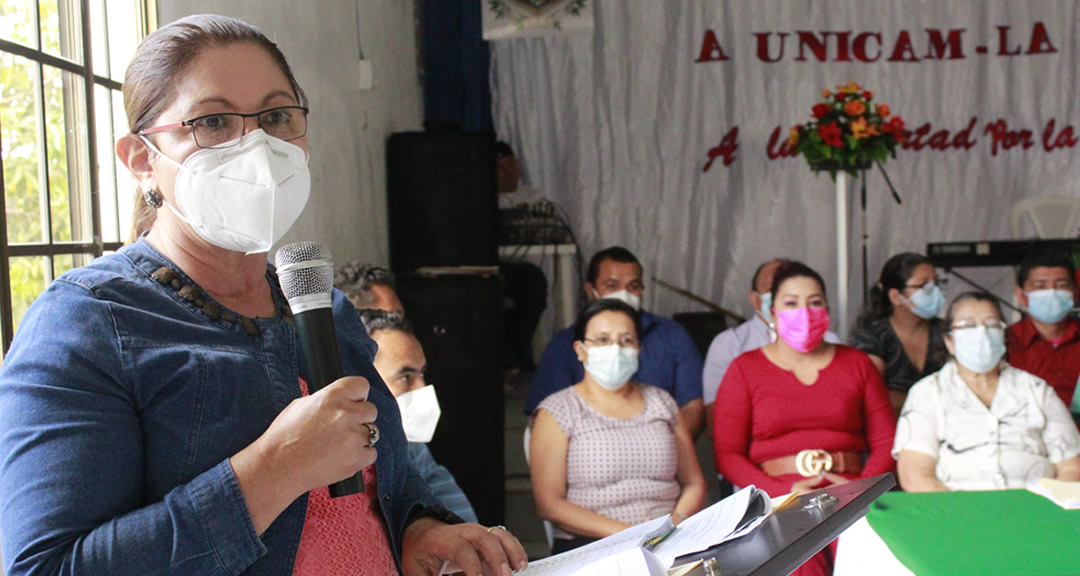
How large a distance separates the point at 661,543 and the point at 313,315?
1.59ft

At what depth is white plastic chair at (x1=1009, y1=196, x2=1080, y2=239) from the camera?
5.60m

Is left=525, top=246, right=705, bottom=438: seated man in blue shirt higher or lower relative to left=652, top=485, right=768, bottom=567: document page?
lower

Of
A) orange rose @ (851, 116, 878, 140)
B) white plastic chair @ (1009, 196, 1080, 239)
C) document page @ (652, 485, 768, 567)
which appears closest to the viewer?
document page @ (652, 485, 768, 567)

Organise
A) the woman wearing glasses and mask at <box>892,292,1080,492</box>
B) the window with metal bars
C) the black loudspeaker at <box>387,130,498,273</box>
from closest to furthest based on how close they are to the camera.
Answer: the window with metal bars < the woman wearing glasses and mask at <box>892,292,1080,492</box> < the black loudspeaker at <box>387,130,498,273</box>

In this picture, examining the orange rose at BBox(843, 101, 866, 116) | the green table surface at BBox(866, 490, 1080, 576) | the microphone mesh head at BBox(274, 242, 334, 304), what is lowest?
the green table surface at BBox(866, 490, 1080, 576)

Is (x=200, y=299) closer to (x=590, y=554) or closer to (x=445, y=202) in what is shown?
(x=590, y=554)

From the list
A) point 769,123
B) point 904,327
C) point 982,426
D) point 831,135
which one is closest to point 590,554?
point 982,426

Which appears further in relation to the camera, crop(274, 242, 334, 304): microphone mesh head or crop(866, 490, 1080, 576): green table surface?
crop(866, 490, 1080, 576): green table surface

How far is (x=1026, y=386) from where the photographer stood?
9.67ft

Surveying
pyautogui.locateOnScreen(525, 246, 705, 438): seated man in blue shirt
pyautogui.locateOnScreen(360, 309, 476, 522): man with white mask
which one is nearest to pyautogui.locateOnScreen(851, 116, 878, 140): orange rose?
pyautogui.locateOnScreen(525, 246, 705, 438): seated man in blue shirt

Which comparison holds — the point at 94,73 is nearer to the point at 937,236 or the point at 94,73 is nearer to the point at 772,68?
the point at 772,68

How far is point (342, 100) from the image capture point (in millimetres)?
3678

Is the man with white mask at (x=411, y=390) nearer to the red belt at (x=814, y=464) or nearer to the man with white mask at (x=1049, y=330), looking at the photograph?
the red belt at (x=814, y=464)

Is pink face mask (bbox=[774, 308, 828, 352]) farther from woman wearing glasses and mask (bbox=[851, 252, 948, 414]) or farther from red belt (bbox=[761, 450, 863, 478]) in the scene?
woman wearing glasses and mask (bbox=[851, 252, 948, 414])
